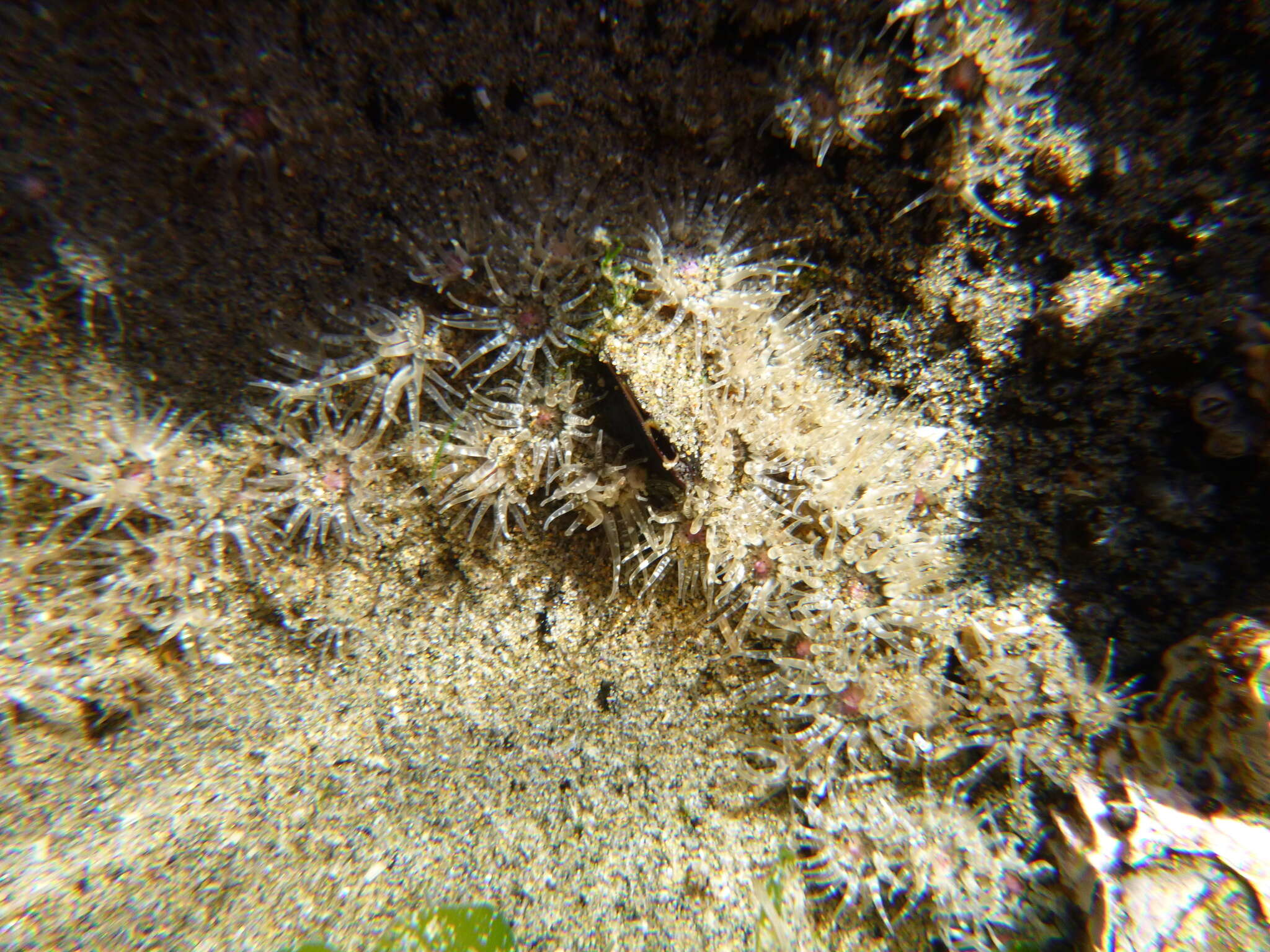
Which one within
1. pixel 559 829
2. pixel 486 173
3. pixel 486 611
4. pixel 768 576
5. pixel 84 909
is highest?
pixel 486 173

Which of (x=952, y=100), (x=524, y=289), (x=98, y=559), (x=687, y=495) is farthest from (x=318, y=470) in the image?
(x=952, y=100)

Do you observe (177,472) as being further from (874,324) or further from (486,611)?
Result: (874,324)

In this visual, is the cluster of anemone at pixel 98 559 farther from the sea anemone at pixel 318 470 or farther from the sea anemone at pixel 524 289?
the sea anemone at pixel 524 289

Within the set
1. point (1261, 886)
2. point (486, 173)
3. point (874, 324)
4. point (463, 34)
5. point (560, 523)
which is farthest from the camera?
point (560, 523)

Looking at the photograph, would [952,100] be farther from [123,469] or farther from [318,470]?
[123,469]

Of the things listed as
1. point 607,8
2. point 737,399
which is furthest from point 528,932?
point 607,8

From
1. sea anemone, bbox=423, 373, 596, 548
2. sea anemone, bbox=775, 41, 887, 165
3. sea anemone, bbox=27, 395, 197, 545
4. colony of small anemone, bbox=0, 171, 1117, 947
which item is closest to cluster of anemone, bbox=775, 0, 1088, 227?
sea anemone, bbox=775, 41, 887, 165

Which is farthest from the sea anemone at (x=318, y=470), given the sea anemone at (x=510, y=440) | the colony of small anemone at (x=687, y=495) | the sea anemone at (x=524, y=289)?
the sea anemone at (x=524, y=289)

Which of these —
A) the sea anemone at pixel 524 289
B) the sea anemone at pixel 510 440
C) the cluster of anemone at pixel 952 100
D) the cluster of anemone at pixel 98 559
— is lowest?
the cluster of anemone at pixel 98 559
